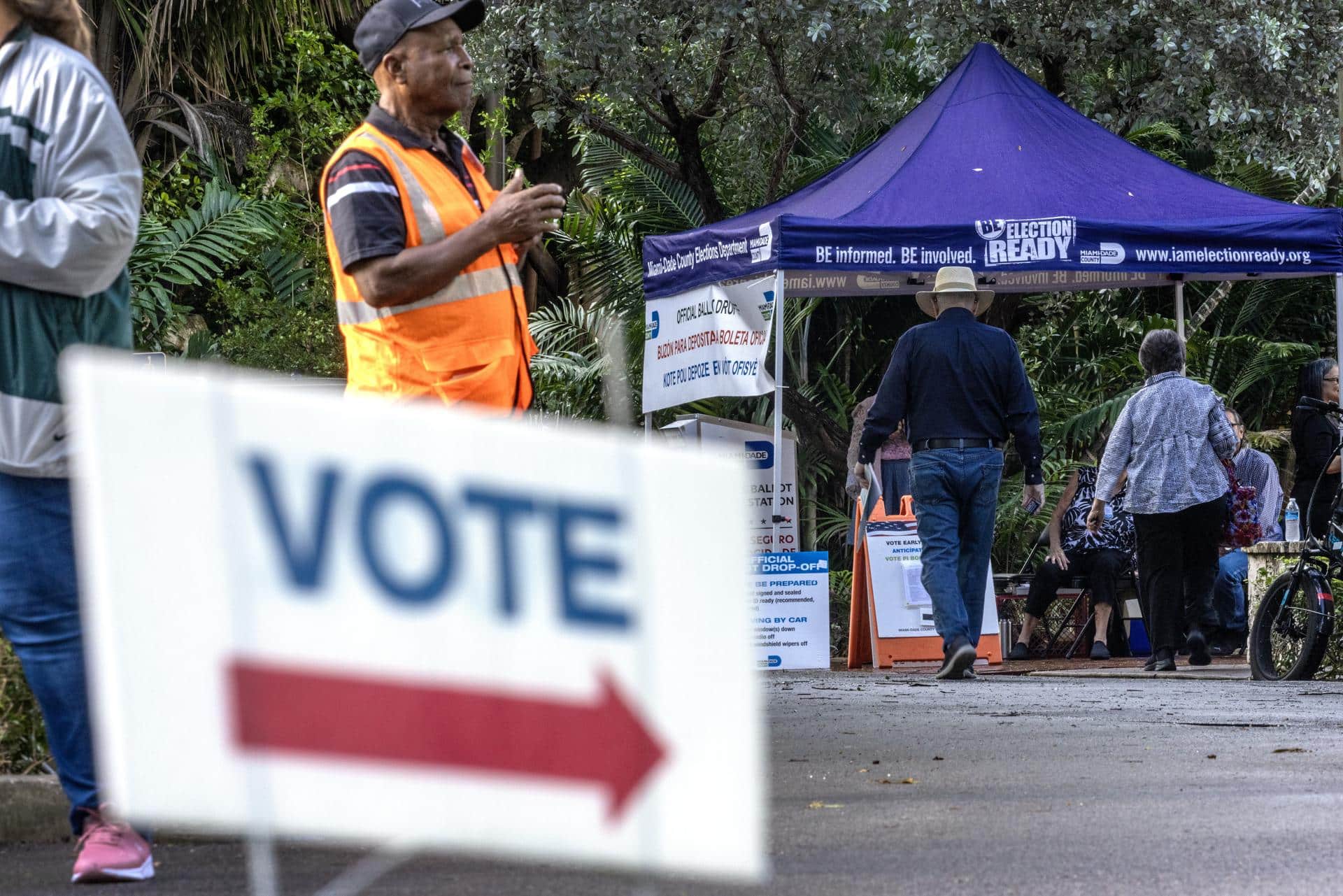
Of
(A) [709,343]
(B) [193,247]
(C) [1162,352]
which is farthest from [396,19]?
(B) [193,247]

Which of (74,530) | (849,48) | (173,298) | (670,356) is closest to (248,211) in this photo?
(173,298)

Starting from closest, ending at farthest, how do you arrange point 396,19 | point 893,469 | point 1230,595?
point 396,19, point 1230,595, point 893,469

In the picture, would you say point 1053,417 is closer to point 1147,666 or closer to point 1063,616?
point 1063,616

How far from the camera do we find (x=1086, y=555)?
13.7 m

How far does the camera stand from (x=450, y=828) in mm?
1812

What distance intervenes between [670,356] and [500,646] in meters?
11.2

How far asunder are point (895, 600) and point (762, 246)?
7.74ft

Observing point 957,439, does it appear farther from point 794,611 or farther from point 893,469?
point 893,469

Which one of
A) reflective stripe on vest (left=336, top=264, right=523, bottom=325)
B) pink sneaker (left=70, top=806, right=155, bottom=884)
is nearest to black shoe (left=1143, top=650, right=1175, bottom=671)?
reflective stripe on vest (left=336, top=264, right=523, bottom=325)

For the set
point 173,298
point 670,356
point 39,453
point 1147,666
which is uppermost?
point 173,298

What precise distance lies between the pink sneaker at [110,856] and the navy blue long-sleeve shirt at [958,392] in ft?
22.2

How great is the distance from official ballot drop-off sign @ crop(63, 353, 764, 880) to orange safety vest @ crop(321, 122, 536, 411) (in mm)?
2356

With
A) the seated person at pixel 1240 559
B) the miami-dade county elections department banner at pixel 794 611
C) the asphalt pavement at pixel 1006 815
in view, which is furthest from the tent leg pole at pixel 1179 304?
the asphalt pavement at pixel 1006 815

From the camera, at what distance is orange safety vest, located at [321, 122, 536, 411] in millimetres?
4309
